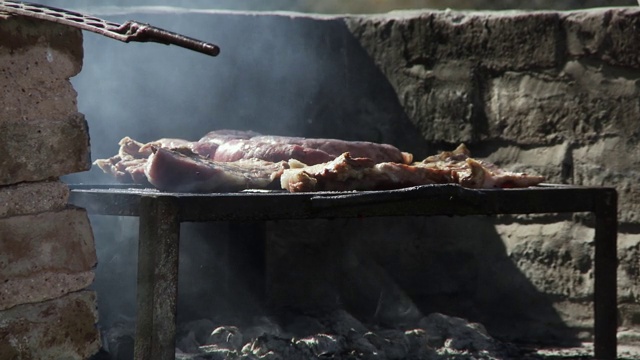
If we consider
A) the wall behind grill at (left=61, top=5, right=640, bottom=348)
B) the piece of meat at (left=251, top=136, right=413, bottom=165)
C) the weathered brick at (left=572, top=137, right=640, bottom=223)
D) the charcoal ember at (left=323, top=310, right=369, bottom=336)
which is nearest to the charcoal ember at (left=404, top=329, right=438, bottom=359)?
the charcoal ember at (left=323, top=310, right=369, bottom=336)

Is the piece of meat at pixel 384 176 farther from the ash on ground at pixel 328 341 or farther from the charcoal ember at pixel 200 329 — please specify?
the charcoal ember at pixel 200 329

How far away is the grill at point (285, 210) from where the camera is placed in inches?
105

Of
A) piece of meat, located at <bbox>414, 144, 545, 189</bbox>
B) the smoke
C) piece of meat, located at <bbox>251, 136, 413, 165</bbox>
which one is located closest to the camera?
piece of meat, located at <bbox>414, 144, 545, 189</bbox>

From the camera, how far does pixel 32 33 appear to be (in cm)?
254

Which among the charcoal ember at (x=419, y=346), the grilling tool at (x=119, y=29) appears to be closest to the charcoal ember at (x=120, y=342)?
the charcoal ember at (x=419, y=346)

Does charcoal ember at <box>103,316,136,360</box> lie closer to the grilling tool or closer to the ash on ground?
the ash on ground

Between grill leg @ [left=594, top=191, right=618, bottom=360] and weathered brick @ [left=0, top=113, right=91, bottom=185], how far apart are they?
185cm

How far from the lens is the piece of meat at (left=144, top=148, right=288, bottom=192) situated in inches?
119

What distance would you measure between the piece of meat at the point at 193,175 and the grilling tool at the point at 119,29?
61 centimetres

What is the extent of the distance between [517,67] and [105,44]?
1.78m

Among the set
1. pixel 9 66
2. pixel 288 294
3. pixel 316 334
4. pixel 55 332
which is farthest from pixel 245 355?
pixel 9 66

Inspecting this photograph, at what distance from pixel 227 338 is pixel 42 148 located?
1.48 metres

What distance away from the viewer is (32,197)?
2533mm

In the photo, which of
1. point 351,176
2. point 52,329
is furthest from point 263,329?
point 52,329
